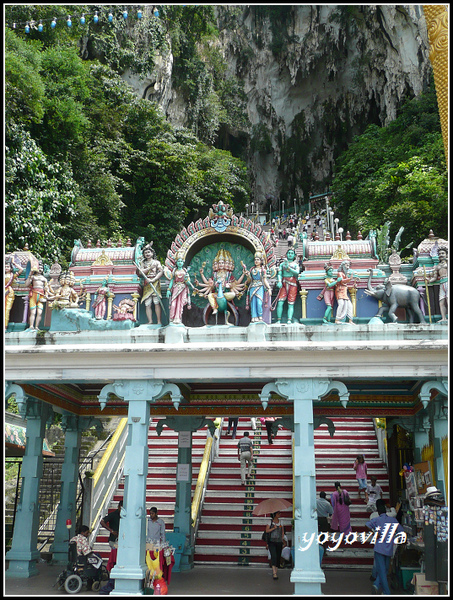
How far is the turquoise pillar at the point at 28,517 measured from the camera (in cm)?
1081

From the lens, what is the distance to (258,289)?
1033 cm

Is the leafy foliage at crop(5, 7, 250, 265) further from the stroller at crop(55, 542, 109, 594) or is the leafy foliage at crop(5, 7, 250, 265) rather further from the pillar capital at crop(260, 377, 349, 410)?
the pillar capital at crop(260, 377, 349, 410)

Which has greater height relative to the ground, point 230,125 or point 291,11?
point 291,11

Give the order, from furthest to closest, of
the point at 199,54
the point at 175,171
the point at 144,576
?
the point at 199,54
the point at 175,171
the point at 144,576

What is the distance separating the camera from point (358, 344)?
9.43m

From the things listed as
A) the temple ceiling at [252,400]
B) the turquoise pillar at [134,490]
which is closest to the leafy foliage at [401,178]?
the temple ceiling at [252,400]

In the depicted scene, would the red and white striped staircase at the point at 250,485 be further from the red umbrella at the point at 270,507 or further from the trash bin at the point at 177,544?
the red umbrella at the point at 270,507

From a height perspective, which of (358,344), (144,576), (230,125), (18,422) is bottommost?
(144,576)

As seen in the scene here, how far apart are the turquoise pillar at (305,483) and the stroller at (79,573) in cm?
364

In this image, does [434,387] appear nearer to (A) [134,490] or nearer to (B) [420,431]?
(B) [420,431]

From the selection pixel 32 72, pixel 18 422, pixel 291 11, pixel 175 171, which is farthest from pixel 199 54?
pixel 18 422

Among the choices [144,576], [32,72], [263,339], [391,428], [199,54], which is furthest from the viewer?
[199,54]

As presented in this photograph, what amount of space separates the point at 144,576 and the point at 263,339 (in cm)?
426

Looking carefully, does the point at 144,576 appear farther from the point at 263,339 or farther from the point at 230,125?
the point at 230,125
